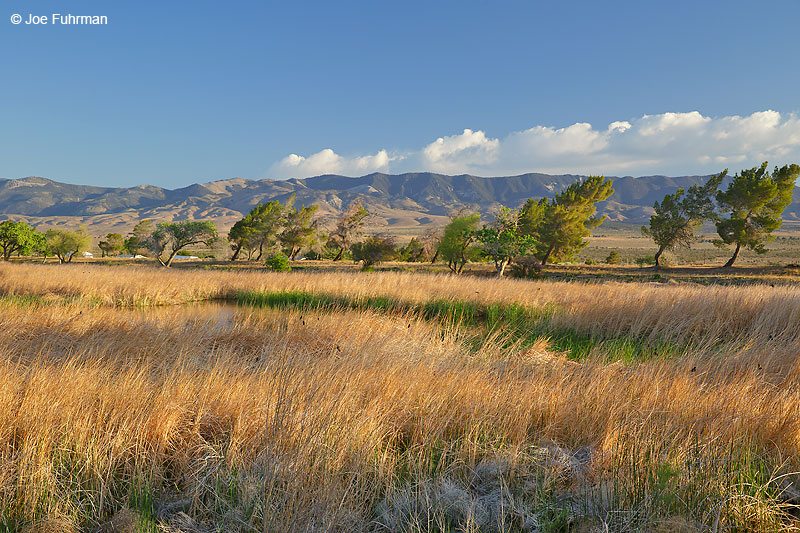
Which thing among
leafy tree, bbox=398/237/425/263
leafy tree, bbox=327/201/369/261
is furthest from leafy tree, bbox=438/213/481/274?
leafy tree, bbox=327/201/369/261

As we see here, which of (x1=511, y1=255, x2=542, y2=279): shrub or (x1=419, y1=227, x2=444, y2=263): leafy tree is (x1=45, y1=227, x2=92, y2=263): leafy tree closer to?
(x1=419, y1=227, x2=444, y2=263): leafy tree

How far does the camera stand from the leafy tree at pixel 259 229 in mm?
48969

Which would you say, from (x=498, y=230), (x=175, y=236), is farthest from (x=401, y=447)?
(x=175, y=236)

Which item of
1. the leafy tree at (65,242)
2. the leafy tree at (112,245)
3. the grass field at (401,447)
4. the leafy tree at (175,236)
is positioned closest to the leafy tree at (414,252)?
the leafy tree at (175,236)

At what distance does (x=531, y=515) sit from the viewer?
2926mm

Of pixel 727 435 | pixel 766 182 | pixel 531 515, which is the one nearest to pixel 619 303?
pixel 727 435

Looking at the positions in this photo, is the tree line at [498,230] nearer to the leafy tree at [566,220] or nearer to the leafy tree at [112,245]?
the leafy tree at [566,220]

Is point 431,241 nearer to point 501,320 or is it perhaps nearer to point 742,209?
point 742,209

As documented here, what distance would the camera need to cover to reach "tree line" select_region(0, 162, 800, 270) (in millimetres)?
32875

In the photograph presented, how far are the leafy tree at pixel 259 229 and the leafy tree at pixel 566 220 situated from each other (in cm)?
2570

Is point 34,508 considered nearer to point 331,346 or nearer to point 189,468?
point 189,468

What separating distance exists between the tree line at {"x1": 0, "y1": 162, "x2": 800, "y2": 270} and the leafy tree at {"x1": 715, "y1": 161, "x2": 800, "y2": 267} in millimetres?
71

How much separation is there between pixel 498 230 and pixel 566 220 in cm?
1703

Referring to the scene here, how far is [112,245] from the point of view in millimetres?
66250
